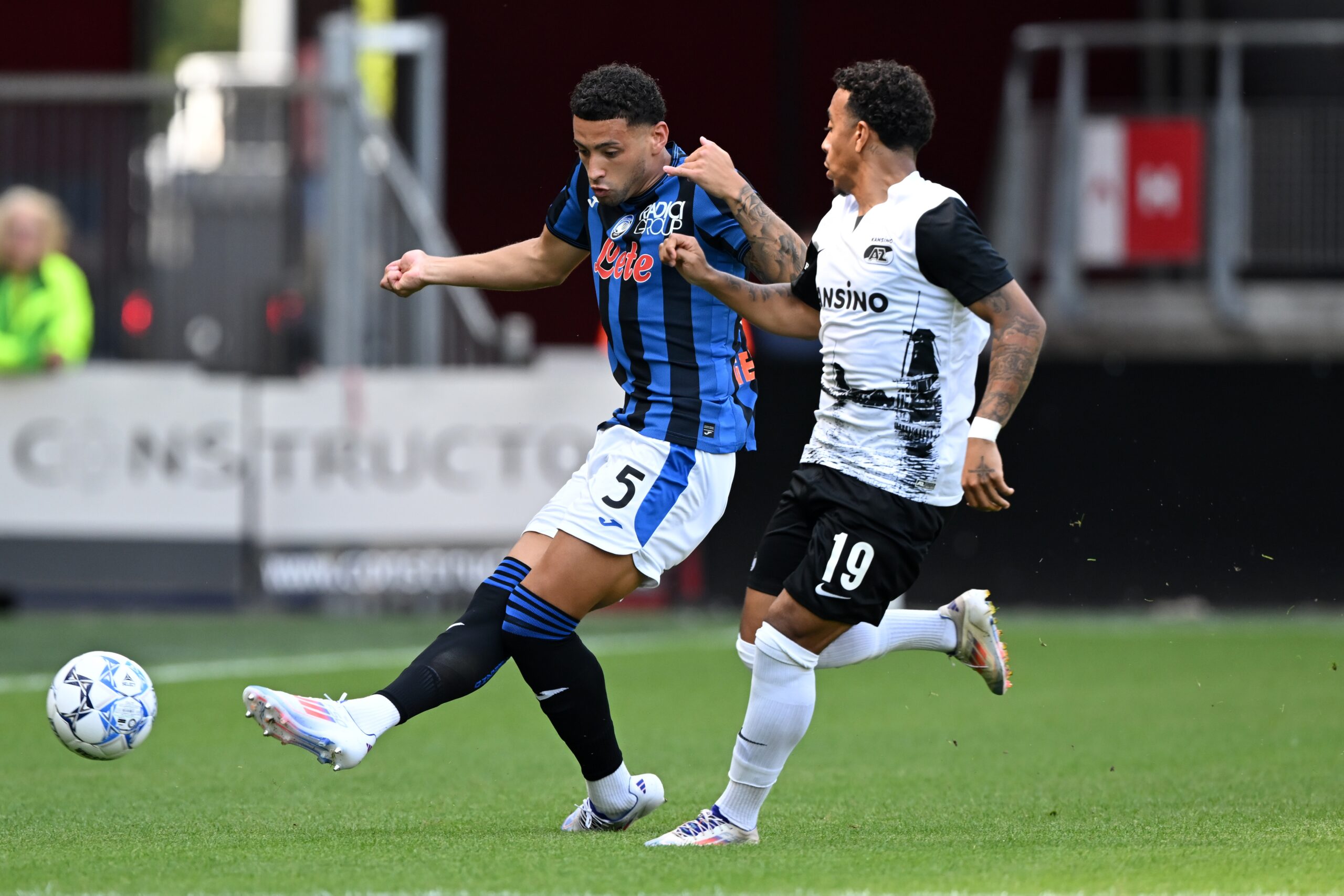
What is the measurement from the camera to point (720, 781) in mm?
6598

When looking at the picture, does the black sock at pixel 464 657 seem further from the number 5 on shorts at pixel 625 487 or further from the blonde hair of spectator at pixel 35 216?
the blonde hair of spectator at pixel 35 216

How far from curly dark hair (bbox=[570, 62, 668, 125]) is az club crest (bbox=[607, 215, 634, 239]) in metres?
0.28

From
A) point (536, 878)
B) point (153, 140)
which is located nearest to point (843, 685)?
point (536, 878)

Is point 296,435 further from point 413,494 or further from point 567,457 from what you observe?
point 567,457

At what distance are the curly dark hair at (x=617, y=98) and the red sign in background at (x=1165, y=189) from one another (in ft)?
29.5

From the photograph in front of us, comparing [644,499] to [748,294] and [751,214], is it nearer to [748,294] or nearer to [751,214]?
[748,294]

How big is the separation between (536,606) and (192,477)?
7.35 m

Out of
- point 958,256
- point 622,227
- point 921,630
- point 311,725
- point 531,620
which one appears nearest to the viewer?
point 311,725

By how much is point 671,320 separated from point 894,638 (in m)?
1.32

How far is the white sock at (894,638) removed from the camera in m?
5.71

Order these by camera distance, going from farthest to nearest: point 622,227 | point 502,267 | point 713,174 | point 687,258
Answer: point 502,267
point 622,227
point 713,174
point 687,258

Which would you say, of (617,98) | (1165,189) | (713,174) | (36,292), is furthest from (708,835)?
(1165,189)

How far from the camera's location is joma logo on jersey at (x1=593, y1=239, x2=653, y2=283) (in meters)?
5.30

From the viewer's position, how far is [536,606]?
526cm
